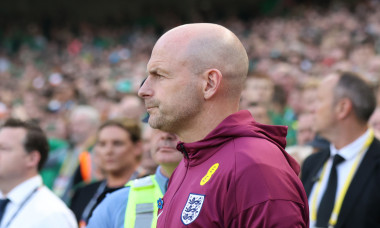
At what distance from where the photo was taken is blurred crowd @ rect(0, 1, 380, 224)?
638 cm

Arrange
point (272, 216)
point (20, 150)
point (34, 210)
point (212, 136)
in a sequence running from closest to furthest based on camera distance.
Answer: point (272, 216)
point (212, 136)
point (34, 210)
point (20, 150)

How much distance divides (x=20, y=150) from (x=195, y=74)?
232 cm

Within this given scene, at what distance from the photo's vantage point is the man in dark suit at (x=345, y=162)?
357cm

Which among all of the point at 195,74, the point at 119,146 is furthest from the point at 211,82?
the point at 119,146

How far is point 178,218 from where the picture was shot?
2.05 meters

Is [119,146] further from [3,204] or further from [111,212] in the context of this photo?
[111,212]

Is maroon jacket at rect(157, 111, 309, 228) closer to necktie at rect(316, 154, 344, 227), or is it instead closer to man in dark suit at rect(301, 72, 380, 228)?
man in dark suit at rect(301, 72, 380, 228)

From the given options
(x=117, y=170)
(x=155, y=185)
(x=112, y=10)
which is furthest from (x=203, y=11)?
(x=155, y=185)

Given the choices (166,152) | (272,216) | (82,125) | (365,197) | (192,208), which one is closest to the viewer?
(272,216)

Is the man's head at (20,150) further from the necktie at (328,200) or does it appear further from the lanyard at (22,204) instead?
the necktie at (328,200)

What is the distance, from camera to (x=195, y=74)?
2.20 meters

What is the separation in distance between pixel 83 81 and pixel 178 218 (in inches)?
427

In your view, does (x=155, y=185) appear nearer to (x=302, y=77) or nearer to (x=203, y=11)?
(x=302, y=77)

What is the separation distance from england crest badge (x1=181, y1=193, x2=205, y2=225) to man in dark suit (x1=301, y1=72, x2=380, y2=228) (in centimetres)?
182
